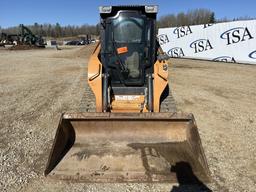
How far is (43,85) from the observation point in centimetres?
925

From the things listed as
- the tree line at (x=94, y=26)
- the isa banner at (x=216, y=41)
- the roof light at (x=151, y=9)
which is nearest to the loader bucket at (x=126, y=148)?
the roof light at (x=151, y=9)

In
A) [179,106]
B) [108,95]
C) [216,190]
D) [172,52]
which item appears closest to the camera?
[216,190]

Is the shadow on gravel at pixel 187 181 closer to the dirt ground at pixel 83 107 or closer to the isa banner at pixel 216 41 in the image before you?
the dirt ground at pixel 83 107

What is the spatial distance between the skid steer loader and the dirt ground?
225 millimetres

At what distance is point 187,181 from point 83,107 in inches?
130

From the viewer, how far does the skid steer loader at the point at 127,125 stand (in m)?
3.43

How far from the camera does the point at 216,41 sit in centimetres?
1531

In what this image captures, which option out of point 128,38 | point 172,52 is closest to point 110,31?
point 128,38

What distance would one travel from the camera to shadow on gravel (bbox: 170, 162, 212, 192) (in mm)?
3248

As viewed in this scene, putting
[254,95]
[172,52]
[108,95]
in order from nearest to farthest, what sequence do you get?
[108,95] → [254,95] → [172,52]

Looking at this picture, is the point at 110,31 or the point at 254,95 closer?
the point at 110,31

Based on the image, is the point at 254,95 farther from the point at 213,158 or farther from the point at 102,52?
the point at 102,52

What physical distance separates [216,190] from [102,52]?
10.4 ft

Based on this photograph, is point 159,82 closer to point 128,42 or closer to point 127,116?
point 128,42
